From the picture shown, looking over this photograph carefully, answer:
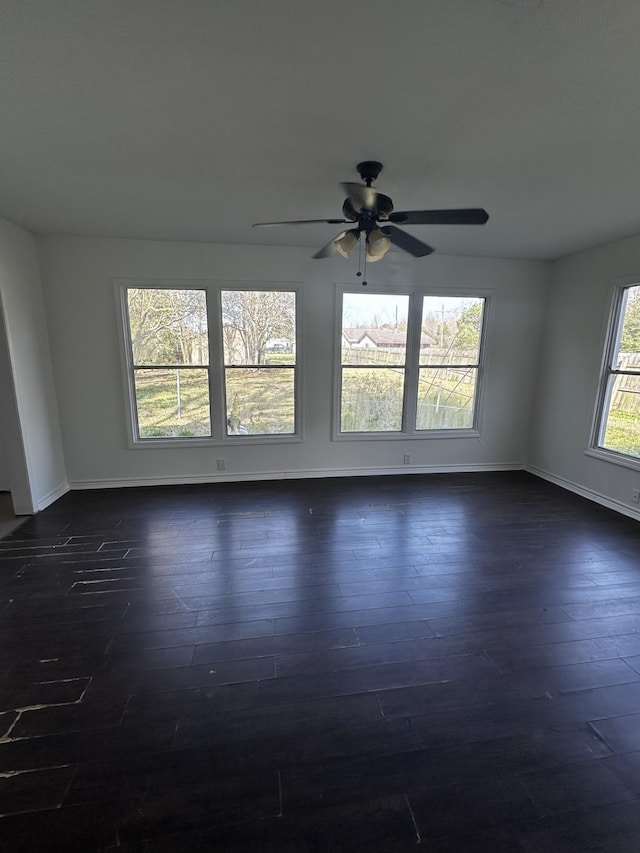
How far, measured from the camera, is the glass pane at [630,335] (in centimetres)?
376

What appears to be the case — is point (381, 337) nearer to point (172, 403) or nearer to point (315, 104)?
point (172, 403)

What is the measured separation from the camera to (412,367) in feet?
15.5

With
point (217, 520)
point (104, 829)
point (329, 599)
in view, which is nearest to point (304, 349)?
point (217, 520)

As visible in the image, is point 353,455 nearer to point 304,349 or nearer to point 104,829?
point 304,349

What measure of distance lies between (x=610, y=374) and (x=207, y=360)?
4443 mm

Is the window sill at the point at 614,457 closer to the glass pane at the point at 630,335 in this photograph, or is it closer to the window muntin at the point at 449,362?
the glass pane at the point at 630,335

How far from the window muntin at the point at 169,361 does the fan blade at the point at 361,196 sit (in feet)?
8.45

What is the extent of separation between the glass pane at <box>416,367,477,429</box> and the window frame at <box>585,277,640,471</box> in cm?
134

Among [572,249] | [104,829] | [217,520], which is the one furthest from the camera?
[572,249]

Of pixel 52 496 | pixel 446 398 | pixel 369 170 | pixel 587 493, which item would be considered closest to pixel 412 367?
pixel 446 398

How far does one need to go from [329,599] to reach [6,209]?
4.01m

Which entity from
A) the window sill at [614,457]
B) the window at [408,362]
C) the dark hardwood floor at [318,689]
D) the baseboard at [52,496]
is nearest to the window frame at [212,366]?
the window at [408,362]

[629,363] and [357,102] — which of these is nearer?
[357,102]

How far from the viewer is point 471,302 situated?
15.5 feet
